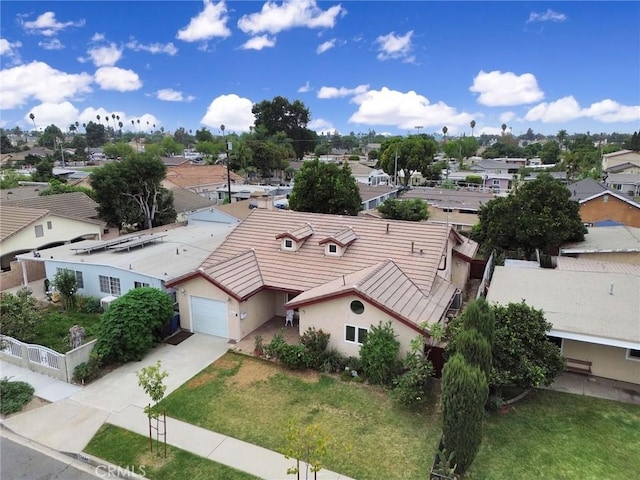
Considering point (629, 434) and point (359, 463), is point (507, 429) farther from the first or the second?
point (359, 463)

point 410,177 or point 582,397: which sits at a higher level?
point 410,177

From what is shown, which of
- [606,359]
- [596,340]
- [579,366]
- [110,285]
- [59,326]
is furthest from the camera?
[110,285]

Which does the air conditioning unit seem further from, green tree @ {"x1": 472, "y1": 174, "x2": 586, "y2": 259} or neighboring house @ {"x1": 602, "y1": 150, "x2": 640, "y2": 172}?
neighboring house @ {"x1": 602, "y1": 150, "x2": 640, "y2": 172}

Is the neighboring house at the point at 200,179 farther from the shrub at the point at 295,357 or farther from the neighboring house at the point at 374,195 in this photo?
the shrub at the point at 295,357

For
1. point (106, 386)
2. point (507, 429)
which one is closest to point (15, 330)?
point (106, 386)

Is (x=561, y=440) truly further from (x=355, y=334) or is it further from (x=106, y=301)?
(x=106, y=301)

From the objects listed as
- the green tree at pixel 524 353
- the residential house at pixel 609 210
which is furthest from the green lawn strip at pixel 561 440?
the residential house at pixel 609 210

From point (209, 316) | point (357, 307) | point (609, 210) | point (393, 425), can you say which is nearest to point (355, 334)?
point (357, 307)
